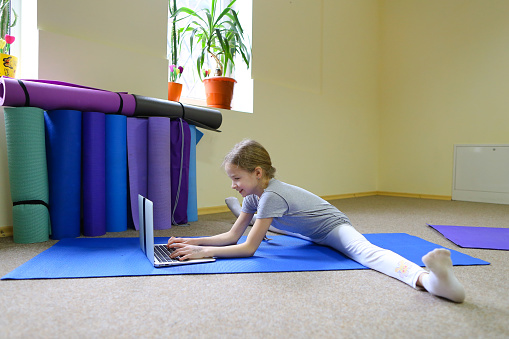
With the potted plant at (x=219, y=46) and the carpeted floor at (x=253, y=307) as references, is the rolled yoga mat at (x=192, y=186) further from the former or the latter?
the carpeted floor at (x=253, y=307)

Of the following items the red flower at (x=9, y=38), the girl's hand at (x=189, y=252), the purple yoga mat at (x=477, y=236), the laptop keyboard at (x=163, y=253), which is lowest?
the purple yoga mat at (x=477, y=236)

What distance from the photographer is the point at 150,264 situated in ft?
4.76

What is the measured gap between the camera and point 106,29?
2385 mm

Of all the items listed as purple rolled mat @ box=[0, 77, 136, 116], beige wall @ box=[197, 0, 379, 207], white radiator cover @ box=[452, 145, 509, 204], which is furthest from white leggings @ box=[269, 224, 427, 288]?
white radiator cover @ box=[452, 145, 509, 204]

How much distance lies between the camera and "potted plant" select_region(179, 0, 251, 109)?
297cm

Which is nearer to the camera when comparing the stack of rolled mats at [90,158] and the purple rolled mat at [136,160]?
the stack of rolled mats at [90,158]

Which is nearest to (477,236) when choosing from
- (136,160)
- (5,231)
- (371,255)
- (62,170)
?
(371,255)

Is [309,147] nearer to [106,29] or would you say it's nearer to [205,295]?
[106,29]

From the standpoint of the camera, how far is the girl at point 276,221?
1.42 meters

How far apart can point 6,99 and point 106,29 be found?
917 millimetres

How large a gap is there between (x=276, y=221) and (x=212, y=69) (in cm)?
195

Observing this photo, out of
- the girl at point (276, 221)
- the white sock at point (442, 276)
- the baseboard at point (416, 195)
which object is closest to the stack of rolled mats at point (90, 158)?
the girl at point (276, 221)

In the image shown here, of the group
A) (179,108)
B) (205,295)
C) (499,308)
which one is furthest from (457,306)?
(179,108)

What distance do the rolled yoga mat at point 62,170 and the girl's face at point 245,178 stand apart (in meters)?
0.91
